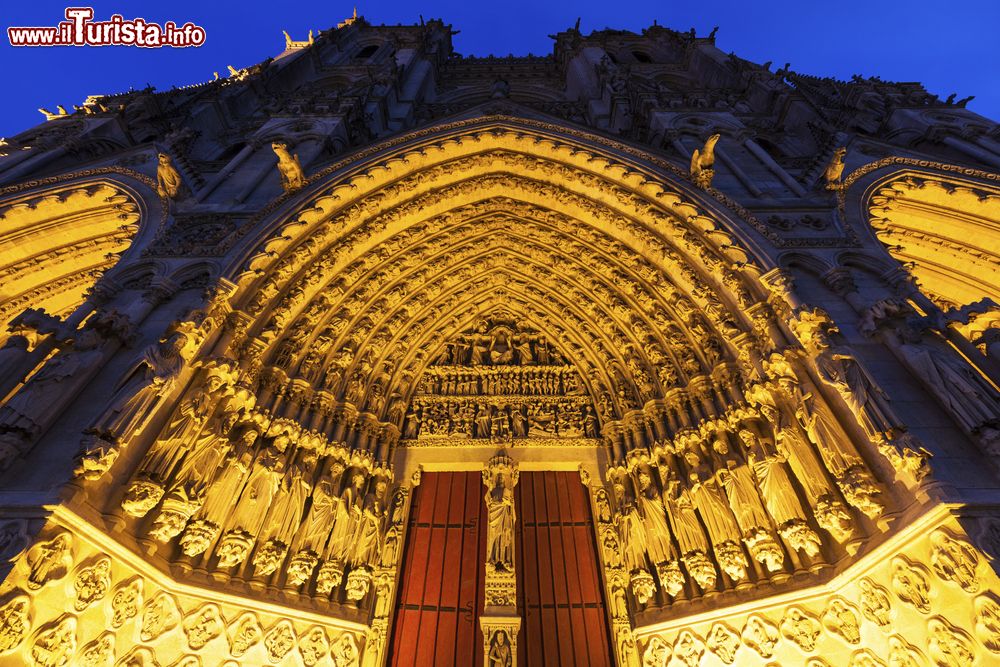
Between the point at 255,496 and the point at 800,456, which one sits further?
the point at 255,496

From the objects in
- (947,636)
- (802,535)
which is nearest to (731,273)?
(802,535)

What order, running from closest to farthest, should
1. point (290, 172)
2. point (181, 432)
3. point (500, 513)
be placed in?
point (181, 432)
point (500, 513)
point (290, 172)

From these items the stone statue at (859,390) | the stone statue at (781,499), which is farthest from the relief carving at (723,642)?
the stone statue at (859,390)

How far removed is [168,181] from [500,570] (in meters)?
6.32

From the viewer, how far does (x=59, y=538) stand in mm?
3041

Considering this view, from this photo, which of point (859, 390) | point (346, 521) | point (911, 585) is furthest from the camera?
point (346, 521)

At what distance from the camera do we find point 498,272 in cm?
791

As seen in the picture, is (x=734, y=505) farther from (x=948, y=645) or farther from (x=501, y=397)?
(x=501, y=397)

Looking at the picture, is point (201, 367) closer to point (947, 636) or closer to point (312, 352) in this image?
point (312, 352)

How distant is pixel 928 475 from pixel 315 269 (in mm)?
6189

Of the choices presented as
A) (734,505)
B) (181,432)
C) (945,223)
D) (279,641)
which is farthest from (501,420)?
(945,223)

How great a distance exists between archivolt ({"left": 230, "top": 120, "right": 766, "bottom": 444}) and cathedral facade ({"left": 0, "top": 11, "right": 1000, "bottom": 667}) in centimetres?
5

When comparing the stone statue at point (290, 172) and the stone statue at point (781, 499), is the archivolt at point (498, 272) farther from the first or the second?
the stone statue at point (781, 499)

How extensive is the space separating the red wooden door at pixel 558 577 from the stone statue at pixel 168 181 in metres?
5.85
